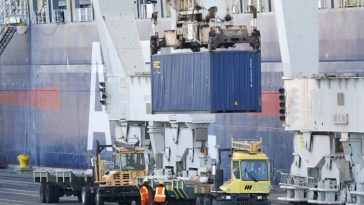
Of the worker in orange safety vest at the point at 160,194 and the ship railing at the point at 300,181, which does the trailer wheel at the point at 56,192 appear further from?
the worker in orange safety vest at the point at 160,194

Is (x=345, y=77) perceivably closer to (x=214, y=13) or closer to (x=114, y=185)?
(x=214, y=13)

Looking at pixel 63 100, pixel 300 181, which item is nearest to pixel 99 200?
pixel 300 181

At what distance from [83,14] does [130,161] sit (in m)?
30.8

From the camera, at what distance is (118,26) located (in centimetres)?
6550

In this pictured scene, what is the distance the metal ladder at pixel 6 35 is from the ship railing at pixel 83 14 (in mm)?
4775

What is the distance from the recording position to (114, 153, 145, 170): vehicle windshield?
58594 millimetres

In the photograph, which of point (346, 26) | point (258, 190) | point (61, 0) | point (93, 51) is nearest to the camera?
point (258, 190)

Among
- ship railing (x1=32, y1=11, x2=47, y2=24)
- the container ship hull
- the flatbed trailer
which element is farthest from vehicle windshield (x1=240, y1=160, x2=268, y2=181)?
ship railing (x1=32, y1=11, x2=47, y2=24)

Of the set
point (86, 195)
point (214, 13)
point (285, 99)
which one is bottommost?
point (86, 195)

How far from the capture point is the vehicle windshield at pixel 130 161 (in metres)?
58.6

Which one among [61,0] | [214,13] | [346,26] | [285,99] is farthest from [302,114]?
[61,0]

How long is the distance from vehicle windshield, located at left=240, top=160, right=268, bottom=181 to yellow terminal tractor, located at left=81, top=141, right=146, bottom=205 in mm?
7604

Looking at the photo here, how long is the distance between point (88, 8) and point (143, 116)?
2490 cm

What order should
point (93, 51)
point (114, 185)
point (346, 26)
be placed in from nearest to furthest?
point (114, 185) → point (346, 26) → point (93, 51)
